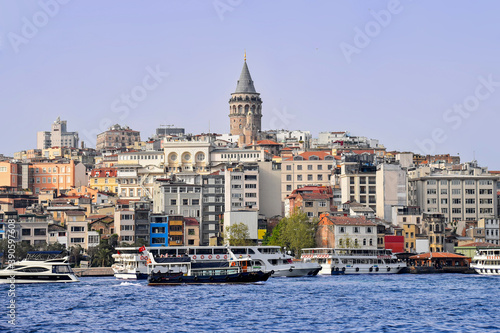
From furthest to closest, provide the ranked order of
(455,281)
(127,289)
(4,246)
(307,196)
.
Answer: (307,196), (4,246), (455,281), (127,289)

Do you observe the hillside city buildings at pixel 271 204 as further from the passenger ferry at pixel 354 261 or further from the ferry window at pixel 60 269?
the ferry window at pixel 60 269

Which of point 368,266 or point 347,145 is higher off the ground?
point 347,145

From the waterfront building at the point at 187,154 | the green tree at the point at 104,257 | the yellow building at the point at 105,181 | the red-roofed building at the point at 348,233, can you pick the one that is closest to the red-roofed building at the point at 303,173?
the waterfront building at the point at 187,154

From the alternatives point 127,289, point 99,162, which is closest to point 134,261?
point 127,289

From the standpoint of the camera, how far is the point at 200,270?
83062 mm

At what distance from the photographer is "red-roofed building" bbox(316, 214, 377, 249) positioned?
4444 inches

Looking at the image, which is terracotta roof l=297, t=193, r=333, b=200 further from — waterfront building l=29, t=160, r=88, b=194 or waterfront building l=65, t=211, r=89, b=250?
waterfront building l=29, t=160, r=88, b=194

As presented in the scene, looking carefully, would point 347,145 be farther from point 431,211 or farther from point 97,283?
point 97,283

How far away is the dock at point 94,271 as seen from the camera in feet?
334

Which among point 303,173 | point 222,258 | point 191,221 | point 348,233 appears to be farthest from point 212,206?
point 222,258

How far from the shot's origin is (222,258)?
310ft

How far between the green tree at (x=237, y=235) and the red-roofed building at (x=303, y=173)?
23.3 m

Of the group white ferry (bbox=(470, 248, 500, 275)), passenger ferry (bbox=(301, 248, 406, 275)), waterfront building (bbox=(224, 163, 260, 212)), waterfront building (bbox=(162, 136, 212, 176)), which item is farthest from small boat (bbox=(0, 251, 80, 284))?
waterfront building (bbox=(162, 136, 212, 176))

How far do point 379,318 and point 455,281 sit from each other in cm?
3476
